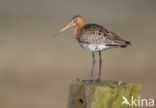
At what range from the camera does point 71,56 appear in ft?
60.6

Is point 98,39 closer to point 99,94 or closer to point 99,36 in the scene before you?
point 99,36

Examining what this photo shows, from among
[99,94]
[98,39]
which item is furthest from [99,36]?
[99,94]

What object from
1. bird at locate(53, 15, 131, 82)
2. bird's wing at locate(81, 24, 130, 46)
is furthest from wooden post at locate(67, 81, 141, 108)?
bird's wing at locate(81, 24, 130, 46)

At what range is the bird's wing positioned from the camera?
9.46 m

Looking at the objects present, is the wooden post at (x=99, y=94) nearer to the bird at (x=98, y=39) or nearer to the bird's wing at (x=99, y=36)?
the bird at (x=98, y=39)

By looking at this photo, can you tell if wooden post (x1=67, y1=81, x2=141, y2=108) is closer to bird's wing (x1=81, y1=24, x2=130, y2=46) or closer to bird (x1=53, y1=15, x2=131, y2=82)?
bird (x1=53, y1=15, x2=131, y2=82)

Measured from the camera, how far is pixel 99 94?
24.8ft

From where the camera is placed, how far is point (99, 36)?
31.3ft

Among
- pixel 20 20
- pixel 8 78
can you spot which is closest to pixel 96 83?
pixel 8 78

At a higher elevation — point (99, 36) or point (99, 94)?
point (99, 36)

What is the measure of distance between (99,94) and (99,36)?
2.11m

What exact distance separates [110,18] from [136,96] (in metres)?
19.5

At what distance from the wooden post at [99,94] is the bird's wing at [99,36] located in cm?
169

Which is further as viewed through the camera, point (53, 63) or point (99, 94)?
point (53, 63)
